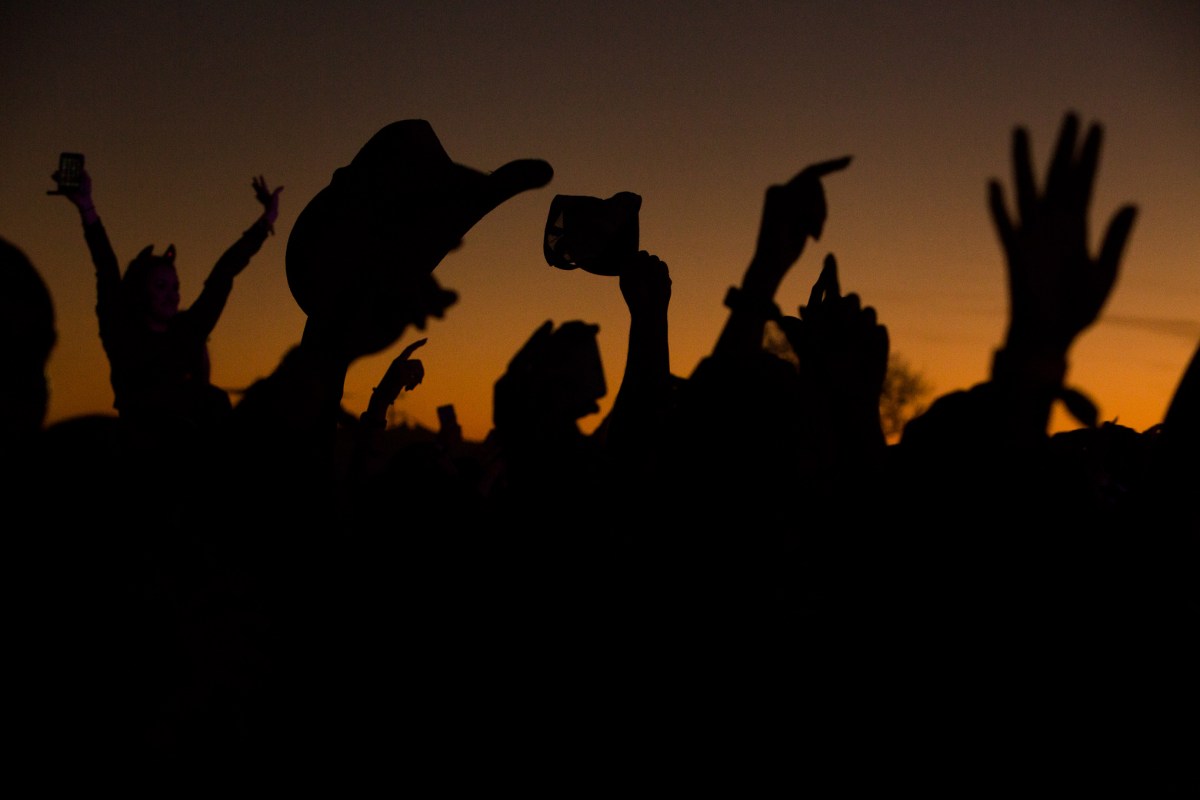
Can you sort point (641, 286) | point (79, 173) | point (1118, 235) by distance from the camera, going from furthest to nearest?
point (79, 173) → point (641, 286) → point (1118, 235)

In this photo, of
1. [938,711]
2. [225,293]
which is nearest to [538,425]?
[938,711]

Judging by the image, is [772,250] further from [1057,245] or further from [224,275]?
[224,275]

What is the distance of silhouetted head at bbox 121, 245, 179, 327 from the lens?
178 inches

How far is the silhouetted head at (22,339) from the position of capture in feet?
6.33

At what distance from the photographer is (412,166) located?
227 centimetres

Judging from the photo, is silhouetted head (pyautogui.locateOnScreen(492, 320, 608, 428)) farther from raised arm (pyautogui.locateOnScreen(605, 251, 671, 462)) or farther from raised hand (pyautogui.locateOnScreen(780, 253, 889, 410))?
raised hand (pyautogui.locateOnScreen(780, 253, 889, 410))

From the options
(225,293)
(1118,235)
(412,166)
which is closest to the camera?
(1118,235)

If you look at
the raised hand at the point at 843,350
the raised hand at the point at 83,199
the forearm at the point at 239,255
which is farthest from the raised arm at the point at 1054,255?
the raised hand at the point at 83,199

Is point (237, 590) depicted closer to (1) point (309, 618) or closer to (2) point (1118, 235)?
(1) point (309, 618)

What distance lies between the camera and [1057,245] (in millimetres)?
1605

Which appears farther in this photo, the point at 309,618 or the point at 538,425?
the point at 309,618

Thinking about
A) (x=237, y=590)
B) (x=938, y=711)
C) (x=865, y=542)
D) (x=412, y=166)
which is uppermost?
(x=412, y=166)

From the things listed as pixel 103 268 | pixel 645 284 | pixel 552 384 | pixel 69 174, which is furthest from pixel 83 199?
pixel 552 384

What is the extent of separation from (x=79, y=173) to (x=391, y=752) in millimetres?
3945
